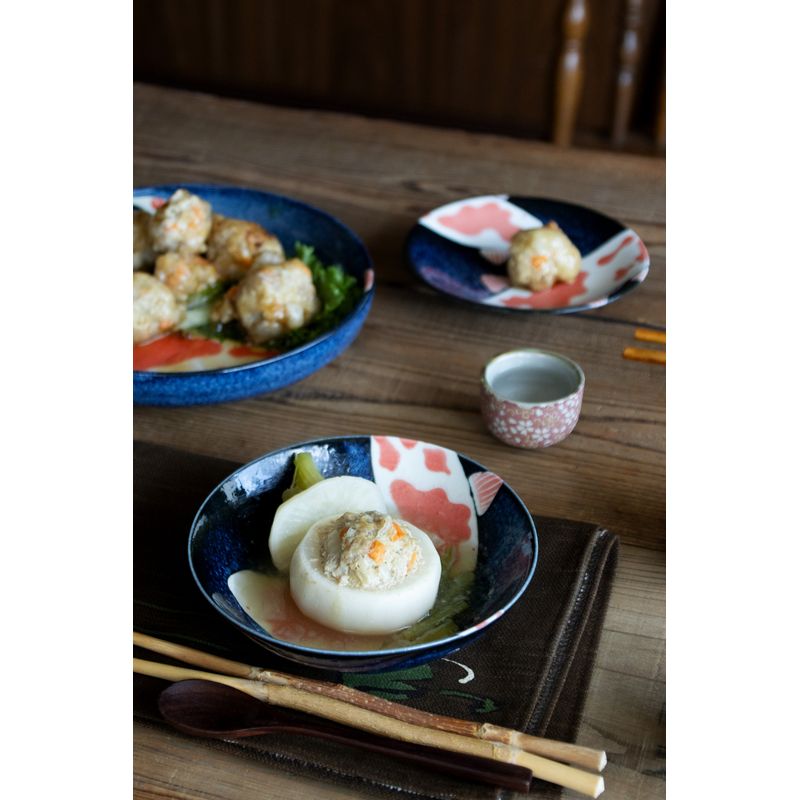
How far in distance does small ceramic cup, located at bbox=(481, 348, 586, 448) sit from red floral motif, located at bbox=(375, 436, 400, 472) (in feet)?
0.46

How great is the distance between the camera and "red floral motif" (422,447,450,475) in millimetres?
902

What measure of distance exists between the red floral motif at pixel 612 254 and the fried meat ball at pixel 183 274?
487 mm

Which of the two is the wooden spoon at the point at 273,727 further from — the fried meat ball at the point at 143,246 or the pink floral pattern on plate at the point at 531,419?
the fried meat ball at the point at 143,246

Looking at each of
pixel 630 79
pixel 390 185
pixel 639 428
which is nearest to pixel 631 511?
pixel 639 428

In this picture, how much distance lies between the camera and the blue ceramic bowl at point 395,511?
0.72 m

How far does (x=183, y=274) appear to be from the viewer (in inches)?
49.0

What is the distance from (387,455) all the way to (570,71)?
6.89 ft

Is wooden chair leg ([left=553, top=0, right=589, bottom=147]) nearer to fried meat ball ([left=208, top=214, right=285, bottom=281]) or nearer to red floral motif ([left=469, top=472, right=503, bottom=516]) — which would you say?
fried meat ball ([left=208, top=214, right=285, bottom=281])

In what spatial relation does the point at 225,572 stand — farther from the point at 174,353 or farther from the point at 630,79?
the point at 630,79

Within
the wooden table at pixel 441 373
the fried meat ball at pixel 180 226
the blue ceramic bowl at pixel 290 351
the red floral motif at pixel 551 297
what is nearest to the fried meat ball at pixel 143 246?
the fried meat ball at pixel 180 226

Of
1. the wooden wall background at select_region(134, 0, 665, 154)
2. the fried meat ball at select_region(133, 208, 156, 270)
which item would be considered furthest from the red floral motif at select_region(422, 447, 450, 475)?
the wooden wall background at select_region(134, 0, 665, 154)

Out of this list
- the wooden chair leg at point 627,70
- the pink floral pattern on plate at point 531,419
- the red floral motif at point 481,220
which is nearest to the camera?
the pink floral pattern on plate at point 531,419

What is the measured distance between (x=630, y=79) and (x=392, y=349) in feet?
6.02

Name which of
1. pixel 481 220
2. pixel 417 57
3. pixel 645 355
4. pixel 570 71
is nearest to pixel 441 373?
pixel 645 355
